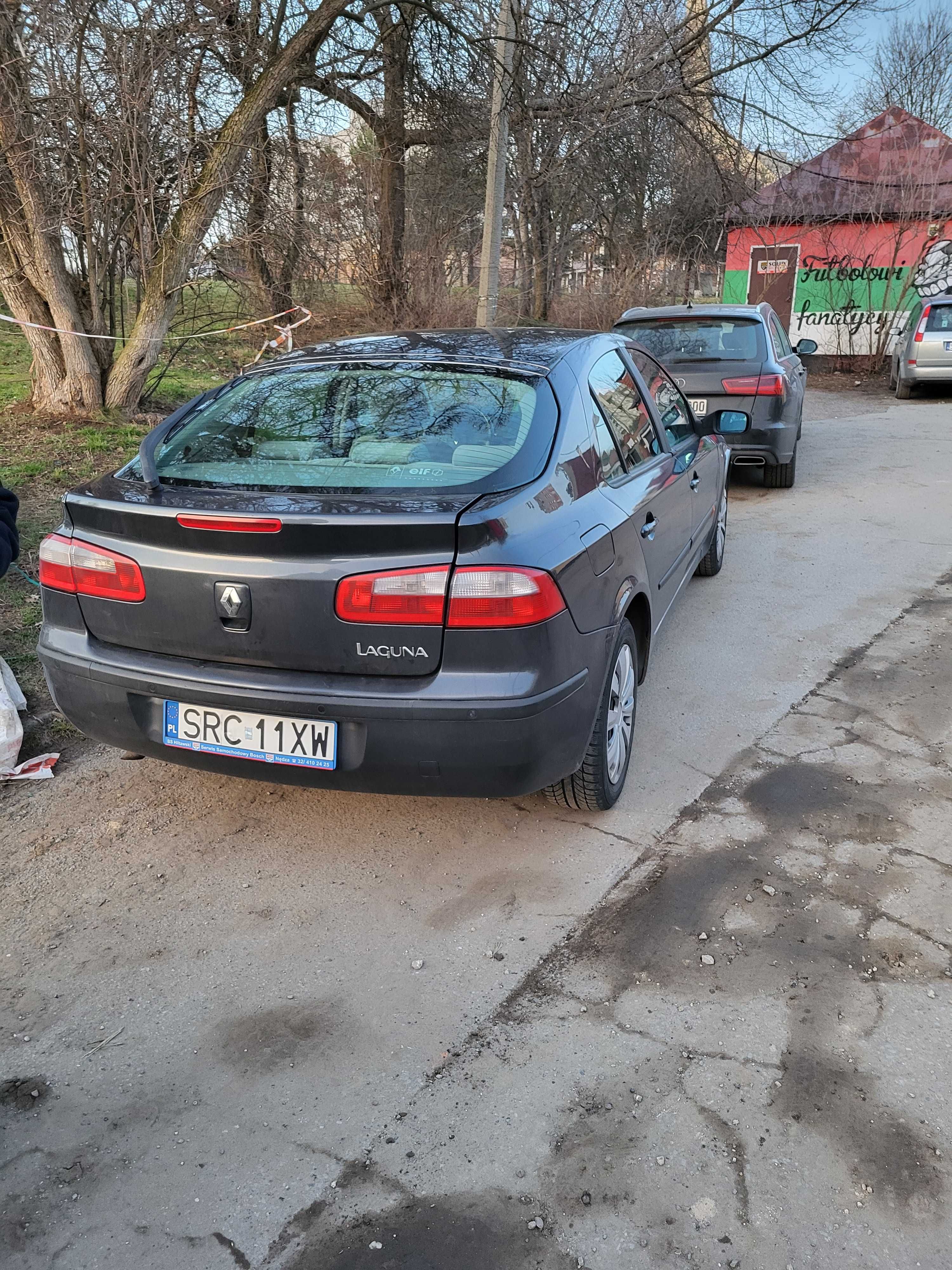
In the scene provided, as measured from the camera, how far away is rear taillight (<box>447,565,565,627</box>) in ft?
8.66

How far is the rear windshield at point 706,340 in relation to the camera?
8.25 metres

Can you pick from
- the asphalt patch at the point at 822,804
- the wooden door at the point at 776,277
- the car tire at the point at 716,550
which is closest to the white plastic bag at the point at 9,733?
the asphalt patch at the point at 822,804

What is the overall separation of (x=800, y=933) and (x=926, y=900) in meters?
0.47

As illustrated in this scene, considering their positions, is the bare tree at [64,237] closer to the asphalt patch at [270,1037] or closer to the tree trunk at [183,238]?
the tree trunk at [183,238]

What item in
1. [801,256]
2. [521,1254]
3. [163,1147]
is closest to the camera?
[521,1254]

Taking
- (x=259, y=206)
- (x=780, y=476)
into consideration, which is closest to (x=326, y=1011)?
(x=780, y=476)

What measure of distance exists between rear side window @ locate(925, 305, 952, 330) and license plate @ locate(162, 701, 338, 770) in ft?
52.4

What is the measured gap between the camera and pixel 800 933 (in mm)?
2852

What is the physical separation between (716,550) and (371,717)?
4177 mm

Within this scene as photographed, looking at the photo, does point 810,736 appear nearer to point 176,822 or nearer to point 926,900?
point 926,900

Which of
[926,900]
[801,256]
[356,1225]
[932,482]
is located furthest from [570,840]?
[801,256]

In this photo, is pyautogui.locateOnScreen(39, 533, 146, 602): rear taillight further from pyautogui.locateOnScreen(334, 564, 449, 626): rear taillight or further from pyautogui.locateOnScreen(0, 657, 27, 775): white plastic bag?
pyautogui.locateOnScreen(0, 657, 27, 775): white plastic bag

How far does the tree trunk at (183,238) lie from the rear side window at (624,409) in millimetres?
6313

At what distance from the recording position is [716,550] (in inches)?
251
